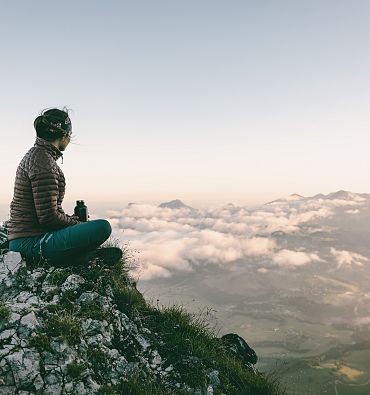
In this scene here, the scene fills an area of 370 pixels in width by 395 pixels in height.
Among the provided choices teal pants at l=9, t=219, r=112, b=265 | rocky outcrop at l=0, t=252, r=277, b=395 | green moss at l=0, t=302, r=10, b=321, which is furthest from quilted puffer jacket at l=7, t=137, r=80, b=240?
green moss at l=0, t=302, r=10, b=321

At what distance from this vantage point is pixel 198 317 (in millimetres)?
8031

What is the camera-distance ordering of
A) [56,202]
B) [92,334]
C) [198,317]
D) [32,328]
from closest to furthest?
[32,328], [92,334], [56,202], [198,317]

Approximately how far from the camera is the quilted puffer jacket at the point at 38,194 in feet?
21.5

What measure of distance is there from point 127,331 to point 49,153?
417cm

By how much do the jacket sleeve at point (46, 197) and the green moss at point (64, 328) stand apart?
6.34 feet

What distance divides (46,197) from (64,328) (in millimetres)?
2538

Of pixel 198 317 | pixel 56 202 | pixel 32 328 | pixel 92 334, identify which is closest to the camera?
pixel 32 328

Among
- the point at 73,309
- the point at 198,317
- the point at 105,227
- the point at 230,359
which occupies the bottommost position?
the point at 230,359

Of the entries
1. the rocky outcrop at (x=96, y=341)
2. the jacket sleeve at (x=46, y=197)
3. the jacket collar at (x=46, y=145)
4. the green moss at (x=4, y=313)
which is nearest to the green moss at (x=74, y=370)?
the rocky outcrop at (x=96, y=341)

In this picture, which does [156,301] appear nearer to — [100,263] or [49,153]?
[100,263]

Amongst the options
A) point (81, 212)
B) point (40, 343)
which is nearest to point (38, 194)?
point (81, 212)

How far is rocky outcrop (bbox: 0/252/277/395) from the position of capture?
520 cm

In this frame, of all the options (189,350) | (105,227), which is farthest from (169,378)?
(105,227)

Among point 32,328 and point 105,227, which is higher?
point 105,227
